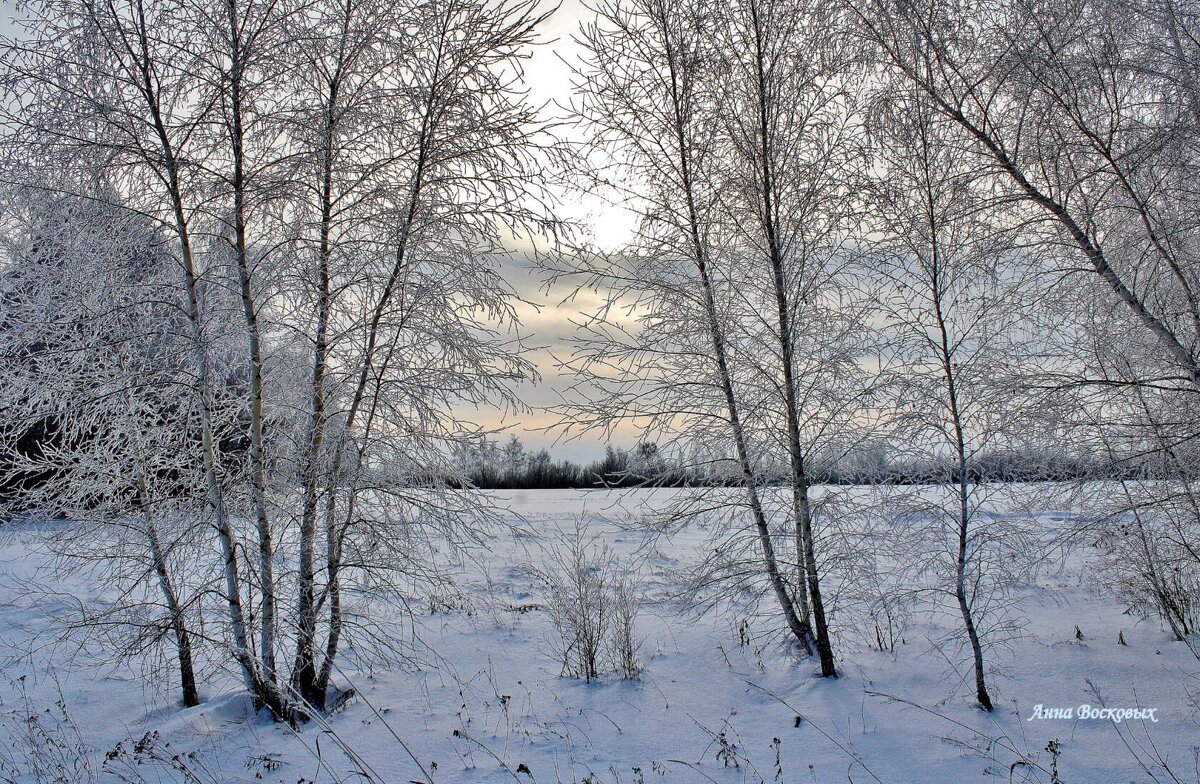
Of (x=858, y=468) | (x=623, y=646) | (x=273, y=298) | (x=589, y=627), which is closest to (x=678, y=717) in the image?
(x=623, y=646)

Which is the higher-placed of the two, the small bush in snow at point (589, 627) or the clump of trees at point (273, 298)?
the clump of trees at point (273, 298)

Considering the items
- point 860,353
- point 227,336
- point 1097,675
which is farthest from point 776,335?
point 227,336

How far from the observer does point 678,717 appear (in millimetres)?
5145

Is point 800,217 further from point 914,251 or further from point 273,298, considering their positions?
point 273,298

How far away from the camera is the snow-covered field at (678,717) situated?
4.19 m

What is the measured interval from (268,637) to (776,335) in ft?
16.3

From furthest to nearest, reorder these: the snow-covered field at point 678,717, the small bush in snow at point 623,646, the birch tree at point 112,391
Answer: the small bush in snow at point 623,646
the birch tree at point 112,391
the snow-covered field at point 678,717

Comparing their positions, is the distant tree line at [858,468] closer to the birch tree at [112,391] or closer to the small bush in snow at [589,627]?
the small bush in snow at [589,627]

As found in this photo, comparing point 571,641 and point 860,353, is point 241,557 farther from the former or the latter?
point 860,353

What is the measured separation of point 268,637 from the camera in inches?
191

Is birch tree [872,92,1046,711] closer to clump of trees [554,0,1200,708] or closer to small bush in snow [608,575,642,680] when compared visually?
clump of trees [554,0,1200,708]

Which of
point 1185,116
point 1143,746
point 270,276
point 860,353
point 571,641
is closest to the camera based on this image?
point 1143,746

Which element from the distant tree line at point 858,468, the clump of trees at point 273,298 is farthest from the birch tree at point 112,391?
the distant tree line at point 858,468

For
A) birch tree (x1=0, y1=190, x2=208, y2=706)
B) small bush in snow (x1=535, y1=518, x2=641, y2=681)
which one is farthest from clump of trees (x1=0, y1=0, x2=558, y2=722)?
small bush in snow (x1=535, y1=518, x2=641, y2=681)
